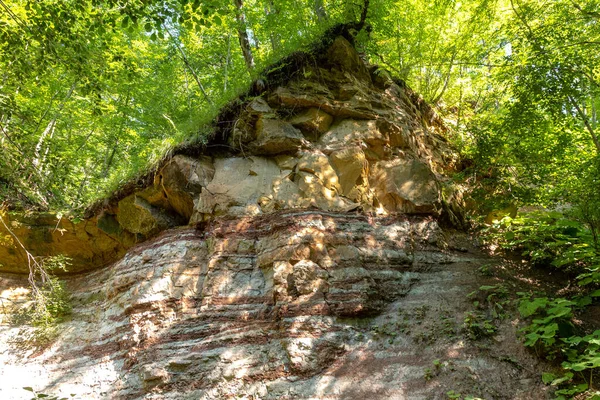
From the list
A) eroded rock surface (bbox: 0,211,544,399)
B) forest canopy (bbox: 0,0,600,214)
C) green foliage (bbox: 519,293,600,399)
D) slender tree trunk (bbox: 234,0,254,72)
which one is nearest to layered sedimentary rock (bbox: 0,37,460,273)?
eroded rock surface (bbox: 0,211,544,399)

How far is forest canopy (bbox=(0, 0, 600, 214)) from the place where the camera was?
6410 mm

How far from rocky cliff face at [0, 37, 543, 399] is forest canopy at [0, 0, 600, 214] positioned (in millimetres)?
1006

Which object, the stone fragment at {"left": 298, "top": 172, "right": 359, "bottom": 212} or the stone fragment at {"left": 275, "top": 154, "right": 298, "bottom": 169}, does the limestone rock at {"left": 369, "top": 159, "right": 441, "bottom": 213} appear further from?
the stone fragment at {"left": 275, "top": 154, "right": 298, "bottom": 169}

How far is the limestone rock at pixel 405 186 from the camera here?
25.4ft

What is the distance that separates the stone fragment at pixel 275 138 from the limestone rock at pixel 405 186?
5.91ft

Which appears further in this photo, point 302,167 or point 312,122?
point 312,122

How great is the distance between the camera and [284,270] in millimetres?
6215

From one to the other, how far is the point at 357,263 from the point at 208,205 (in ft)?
10.1

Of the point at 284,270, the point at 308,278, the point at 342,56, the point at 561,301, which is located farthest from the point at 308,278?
the point at 342,56

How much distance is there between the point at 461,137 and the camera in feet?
34.2

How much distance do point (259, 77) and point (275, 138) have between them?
177 cm

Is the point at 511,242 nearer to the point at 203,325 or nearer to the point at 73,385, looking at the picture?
the point at 203,325

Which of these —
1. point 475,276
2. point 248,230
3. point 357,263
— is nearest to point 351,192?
point 357,263

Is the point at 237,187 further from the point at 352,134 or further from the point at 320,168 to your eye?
the point at 352,134
